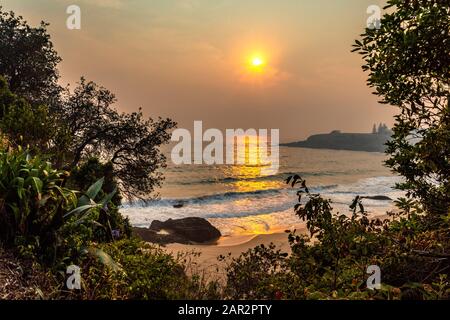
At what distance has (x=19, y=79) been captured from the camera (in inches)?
689

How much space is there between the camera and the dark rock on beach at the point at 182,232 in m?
23.7

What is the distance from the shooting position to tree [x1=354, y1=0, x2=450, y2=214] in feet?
14.8

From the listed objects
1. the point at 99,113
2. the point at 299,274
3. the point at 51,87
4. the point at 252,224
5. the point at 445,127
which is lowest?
the point at 252,224

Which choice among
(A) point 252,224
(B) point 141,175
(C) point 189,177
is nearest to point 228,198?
(A) point 252,224

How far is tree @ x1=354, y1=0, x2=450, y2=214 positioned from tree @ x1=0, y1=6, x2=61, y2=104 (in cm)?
1730

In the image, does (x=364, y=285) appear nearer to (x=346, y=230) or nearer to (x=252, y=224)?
(x=346, y=230)

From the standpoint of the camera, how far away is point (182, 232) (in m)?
25.3

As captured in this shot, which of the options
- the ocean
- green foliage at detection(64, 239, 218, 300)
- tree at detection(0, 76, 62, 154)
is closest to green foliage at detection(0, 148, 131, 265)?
green foliage at detection(64, 239, 218, 300)

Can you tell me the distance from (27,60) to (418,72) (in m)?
18.3

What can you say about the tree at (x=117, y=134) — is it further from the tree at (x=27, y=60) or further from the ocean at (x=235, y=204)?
the ocean at (x=235, y=204)

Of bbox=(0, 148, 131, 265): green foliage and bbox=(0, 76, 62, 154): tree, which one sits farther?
bbox=(0, 76, 62, 154): tree

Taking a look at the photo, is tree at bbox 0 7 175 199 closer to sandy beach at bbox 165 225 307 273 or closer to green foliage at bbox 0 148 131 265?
sandy beach at bbox 165 225 307 273
